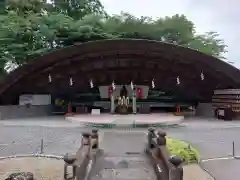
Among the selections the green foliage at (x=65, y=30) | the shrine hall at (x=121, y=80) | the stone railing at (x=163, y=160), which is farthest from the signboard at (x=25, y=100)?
the stone railing at (x=163, y=160)

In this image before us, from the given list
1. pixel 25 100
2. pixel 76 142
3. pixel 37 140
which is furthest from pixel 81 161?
pixel 25 100

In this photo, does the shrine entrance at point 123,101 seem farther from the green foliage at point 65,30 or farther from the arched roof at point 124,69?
the green foliage at point 65,30

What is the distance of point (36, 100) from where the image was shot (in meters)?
20.5

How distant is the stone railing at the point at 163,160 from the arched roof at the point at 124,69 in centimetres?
990

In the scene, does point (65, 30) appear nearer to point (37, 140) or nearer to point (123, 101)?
point (123, 101)

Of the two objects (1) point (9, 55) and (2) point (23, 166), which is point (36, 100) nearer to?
(1) point (9, 55)

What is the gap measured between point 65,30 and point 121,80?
5390 millimetres

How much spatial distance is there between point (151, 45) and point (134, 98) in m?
5.03

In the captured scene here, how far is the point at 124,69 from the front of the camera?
816 inches

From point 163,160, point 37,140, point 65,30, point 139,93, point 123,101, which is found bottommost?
point 37,140

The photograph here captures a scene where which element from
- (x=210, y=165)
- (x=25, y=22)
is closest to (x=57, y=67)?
(x=25, y=22)

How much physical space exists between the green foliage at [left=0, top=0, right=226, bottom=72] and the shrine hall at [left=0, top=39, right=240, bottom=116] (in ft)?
7.96

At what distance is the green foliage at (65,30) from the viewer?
794 inches

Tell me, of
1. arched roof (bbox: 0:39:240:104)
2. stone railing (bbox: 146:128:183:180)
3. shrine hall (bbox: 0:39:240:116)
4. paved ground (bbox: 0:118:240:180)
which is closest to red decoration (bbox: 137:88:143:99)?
shrine hall (bbox: 0:39:240:116)
